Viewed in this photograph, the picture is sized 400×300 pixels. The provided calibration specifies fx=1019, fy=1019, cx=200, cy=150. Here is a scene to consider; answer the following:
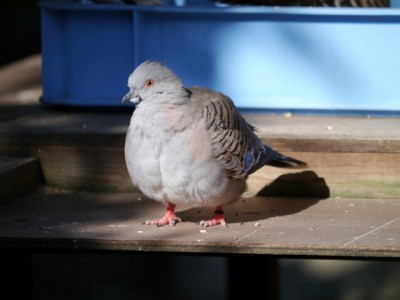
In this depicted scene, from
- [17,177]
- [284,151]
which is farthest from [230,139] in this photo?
[17,177]

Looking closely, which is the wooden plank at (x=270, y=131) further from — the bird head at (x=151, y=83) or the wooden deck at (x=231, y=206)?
the bird head at (x=151, y=83)

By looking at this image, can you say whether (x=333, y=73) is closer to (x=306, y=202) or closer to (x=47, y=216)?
(x=306, y=202)

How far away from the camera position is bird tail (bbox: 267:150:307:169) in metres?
4.84

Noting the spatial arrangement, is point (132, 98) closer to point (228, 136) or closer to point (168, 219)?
point (228, 136)

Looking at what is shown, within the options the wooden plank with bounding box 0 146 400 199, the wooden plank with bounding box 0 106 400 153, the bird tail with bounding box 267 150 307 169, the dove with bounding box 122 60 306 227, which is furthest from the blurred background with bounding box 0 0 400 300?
the dove with bounding box 122 60 306 227

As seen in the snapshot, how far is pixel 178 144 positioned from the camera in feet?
14.2

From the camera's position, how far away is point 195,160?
433cm

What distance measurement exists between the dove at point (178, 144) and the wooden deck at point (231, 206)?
189mm

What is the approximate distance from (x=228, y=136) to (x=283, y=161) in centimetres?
51

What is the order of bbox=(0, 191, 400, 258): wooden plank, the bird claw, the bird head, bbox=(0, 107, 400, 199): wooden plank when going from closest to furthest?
bbox=(0, 191, 400, 258): wooden plank < the bird head < the bird claw < bbox=(0, 107, 400, 199): wooden plank

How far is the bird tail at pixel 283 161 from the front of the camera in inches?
190

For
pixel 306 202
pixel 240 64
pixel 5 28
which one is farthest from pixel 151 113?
pixel 5 28

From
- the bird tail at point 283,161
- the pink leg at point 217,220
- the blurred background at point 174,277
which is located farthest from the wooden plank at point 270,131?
the blurred background at point 174,277

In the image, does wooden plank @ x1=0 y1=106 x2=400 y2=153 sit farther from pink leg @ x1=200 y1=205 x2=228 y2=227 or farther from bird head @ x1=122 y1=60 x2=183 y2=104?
bird head @ x1=122 y1=60 x2=183 y2=104
